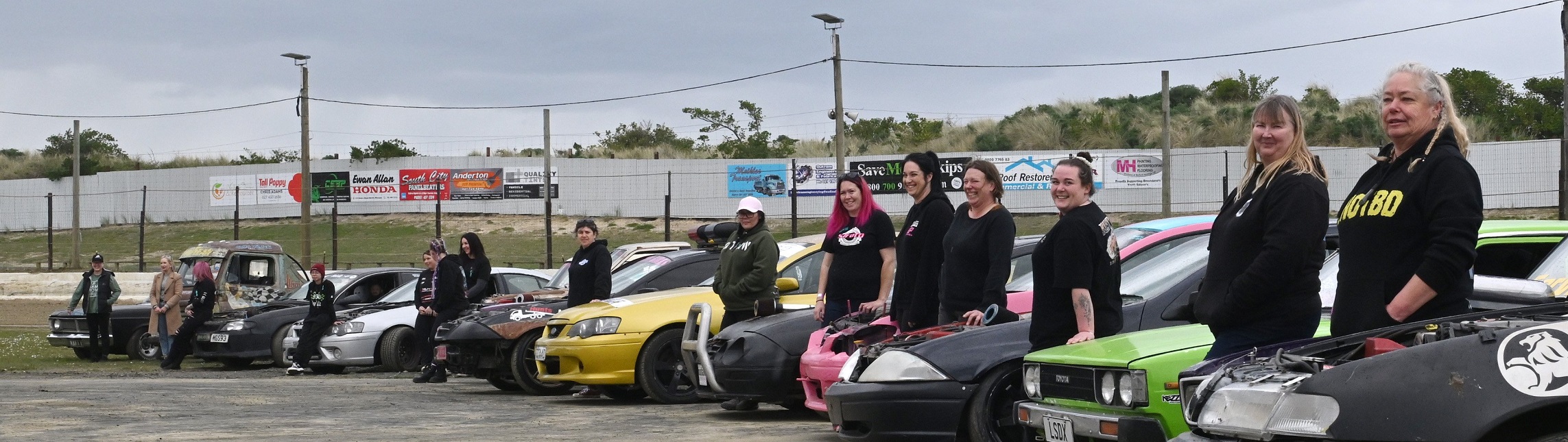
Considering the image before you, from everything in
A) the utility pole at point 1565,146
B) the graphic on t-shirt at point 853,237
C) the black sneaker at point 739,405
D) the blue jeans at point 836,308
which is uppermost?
the utility pole at point 1565,146

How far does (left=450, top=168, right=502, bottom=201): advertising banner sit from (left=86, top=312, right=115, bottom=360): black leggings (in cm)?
2623

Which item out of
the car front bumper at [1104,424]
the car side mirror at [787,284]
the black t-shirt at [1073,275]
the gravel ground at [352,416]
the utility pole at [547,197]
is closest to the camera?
the car front bumper at [1104,424]

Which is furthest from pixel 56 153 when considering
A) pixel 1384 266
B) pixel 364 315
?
pixel 1384 266

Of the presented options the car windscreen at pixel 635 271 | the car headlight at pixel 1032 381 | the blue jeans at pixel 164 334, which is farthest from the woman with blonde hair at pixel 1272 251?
the blue jeans at pixel 164 334

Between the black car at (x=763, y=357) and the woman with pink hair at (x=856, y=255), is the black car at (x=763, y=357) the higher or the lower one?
the lower one

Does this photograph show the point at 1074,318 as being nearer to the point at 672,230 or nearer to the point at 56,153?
the point at 672,230

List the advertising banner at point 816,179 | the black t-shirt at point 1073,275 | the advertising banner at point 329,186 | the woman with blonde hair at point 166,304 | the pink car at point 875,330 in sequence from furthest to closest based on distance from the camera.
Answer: the advertising banner at point 329,186
the advertising banner at point 816,179
the woman with blonde hair at point 166,304
the pink car at point 875,330
the black t-shirt at point 1073,275

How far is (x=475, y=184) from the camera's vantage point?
4519 cm

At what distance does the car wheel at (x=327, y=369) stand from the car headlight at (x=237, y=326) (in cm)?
101

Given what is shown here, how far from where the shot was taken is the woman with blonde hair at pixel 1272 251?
4758 mm

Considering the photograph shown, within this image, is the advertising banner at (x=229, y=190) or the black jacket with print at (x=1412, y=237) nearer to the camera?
the black jacket with print at (x=1412, y=237)

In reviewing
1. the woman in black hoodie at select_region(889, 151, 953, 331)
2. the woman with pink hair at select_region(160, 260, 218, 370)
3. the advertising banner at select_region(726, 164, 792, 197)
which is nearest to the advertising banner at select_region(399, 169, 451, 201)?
the advertising banner at select_region(726, 164, 792, 197)

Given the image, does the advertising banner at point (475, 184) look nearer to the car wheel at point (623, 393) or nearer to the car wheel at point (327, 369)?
the car wheel at point (327, 369)

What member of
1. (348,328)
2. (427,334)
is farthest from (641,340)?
(348,328)
